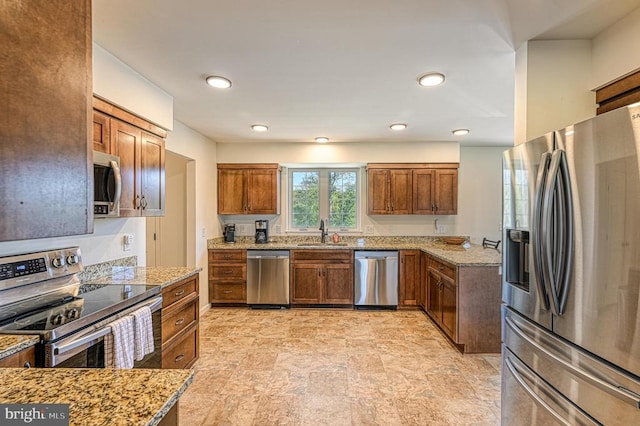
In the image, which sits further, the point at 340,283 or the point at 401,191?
the point at 401,191

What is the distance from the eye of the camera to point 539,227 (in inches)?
56.3

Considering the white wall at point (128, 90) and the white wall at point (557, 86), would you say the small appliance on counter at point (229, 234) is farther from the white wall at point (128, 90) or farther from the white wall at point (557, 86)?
the white wall at point (557, 86)

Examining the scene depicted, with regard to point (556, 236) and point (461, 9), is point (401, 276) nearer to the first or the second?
point (556, 236)

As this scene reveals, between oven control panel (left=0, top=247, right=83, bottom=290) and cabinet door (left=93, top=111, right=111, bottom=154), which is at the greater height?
cabinet door (left=93, top=111, right=111, bottom=154)

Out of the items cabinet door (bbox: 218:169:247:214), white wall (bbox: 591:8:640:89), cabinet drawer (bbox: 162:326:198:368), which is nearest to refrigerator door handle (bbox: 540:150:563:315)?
white wall (bbox: 591:8:640:89)

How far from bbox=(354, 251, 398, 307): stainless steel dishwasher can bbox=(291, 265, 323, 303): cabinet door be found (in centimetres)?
55

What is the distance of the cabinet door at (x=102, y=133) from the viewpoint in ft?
6.74

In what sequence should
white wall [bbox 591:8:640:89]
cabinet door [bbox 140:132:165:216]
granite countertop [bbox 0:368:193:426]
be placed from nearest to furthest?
granite countertop [bbox 0:368:193:426]
white wall [bbox 591:8:640:89]
cabinet door [bbox 140:132:165:216]

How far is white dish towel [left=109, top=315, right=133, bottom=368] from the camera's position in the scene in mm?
1678

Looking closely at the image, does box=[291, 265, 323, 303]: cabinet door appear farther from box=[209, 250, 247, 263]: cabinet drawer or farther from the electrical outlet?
the electrical outlet

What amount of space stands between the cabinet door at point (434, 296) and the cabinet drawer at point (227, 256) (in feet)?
8.19

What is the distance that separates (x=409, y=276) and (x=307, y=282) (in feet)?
4.66

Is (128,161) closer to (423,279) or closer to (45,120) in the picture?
(45,120)

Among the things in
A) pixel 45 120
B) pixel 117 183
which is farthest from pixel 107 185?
pixel 45 120
